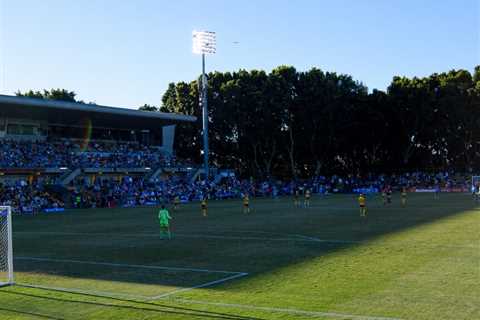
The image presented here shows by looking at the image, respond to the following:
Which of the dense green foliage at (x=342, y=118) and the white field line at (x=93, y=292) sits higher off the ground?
the dense green foliage at (x=342, y=118)

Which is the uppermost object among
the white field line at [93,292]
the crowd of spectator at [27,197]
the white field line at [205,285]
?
the crowd of spectator at [27,197]

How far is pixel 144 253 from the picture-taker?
1947 centimetres

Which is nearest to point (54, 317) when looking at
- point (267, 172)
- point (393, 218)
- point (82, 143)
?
point (393, 218)

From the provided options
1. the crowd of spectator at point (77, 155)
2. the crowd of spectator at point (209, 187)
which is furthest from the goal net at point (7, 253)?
the crowd of spectator at point (77, 155)

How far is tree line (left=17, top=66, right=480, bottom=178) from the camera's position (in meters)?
70.0

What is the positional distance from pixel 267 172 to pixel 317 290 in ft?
220

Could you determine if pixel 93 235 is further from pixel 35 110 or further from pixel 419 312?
pixel 35 110

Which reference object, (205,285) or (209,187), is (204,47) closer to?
(209,187)

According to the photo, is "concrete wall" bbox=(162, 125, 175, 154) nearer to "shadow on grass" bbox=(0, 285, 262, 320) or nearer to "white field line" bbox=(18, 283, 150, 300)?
"white field line" bbox=(18, 283, 150, 300)

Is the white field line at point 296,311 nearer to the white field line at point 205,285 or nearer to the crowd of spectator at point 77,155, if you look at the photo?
the white field line at point 205,285

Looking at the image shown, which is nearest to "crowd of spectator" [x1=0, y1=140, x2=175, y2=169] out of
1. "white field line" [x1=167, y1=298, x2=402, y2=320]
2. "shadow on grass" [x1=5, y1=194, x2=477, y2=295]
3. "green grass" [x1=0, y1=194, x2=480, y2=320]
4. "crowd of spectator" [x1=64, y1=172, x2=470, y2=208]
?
"crowd of spectator" [x1=64, y1=172, x2=470, y2=208]

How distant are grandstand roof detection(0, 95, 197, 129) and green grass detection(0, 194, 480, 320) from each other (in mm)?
30083

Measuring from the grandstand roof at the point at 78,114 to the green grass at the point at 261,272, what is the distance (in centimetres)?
3008

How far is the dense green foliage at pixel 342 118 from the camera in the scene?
230ft
